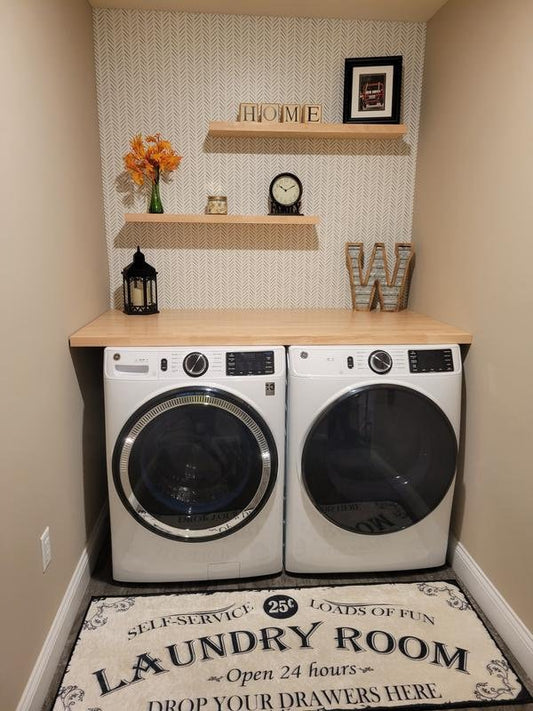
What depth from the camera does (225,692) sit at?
1.59 m

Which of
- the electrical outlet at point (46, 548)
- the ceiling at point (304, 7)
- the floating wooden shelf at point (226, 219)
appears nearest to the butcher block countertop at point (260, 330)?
the floating wooden shelf at point (226, 219)

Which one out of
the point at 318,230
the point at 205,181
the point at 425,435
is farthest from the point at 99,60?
the point at 425,435

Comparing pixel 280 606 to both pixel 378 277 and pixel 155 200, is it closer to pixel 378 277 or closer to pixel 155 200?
pixel 378 277

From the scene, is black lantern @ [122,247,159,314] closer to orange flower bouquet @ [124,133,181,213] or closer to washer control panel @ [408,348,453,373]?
orange flower bouquet @ [124,133,181,213]

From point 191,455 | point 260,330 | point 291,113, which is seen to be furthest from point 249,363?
point 291,113

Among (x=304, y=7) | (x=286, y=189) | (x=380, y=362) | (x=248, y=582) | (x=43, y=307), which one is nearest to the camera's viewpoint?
(x=43, y=307)

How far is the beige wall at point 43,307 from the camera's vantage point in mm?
1381

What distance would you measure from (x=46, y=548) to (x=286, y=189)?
181 cm

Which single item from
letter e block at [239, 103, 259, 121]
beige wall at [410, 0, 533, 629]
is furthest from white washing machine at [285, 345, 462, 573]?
letter e block at [239, 103, 259, 121]

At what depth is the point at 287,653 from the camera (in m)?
1.73

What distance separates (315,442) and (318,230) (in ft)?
3.78

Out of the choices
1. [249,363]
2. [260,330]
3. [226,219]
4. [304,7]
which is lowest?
[249,363]

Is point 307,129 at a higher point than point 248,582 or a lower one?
higher

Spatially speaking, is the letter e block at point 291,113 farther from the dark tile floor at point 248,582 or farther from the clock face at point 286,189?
the dark tile floor at point 248,582
